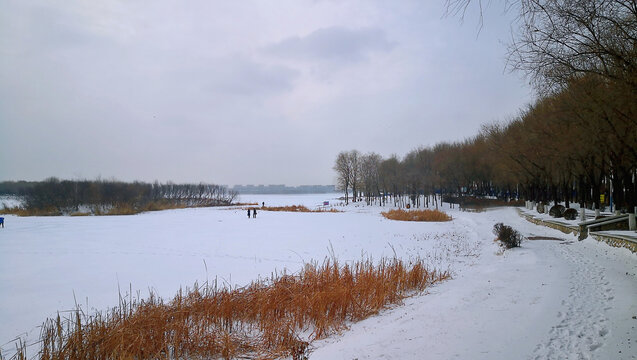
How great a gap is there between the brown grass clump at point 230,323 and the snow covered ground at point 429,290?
1.63ft

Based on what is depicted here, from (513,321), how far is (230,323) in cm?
472

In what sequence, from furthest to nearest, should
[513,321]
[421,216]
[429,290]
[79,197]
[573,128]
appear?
[79,197], [421,216], [573,128], [429,290], [513,321]

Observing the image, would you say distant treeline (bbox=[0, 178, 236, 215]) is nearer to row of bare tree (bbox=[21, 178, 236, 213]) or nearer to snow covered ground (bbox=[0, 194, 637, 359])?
row of bare tree (bbox=[21, 178, 236, 213])

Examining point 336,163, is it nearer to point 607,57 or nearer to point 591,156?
point 591,156

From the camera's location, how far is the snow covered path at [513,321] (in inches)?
176

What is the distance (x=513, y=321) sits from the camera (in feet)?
17.8

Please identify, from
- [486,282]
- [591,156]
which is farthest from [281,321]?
[591,156]

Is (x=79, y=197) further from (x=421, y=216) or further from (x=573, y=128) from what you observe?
(x=573, y=128)

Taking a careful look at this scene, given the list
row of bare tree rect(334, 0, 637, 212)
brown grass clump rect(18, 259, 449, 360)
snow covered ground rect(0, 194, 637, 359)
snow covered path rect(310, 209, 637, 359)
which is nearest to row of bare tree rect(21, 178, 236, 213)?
snow covered ground rect(0, 194, 637, 359)

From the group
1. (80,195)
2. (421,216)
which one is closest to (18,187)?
(80,195)

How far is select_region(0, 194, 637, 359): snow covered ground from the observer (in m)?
4.75

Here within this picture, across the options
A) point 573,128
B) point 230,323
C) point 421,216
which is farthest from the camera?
point 421,216

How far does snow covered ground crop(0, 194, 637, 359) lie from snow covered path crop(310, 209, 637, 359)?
0.06ft

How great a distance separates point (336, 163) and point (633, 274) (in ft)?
223
